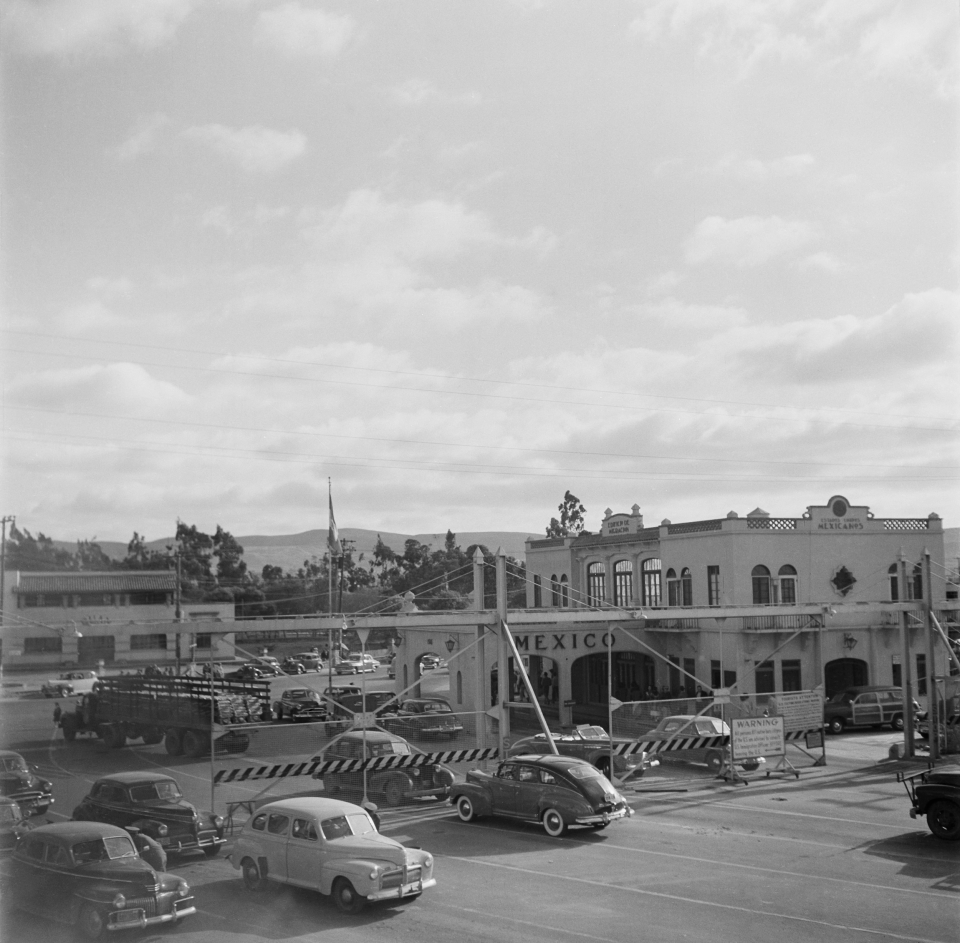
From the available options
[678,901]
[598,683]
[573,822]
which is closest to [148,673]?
[573,822]

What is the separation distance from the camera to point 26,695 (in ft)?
101

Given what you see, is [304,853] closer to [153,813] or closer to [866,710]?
[153,813]

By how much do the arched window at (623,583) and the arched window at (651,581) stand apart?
1.06 m

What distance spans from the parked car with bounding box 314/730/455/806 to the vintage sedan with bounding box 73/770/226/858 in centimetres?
398

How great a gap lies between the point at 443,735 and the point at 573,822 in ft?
20.9

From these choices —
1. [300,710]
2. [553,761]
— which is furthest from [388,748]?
[300,710]

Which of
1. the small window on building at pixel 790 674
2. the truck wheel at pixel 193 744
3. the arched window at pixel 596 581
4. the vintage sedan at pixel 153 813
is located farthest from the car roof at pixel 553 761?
the arched window at pixel 596 581

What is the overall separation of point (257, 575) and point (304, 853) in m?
73.2

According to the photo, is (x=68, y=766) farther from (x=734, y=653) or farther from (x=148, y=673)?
(x=734, y=653)

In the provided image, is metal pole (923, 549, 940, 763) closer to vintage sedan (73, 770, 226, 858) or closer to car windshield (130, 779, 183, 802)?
vintage sedan (73, 770, 226, 858)

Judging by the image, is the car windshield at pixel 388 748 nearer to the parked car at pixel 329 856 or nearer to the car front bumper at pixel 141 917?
the parked car at pixel 329 856

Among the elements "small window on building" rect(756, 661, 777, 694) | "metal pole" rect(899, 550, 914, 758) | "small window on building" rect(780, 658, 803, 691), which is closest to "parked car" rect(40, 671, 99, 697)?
"metal pole" rect(899, 550, 914, 758)

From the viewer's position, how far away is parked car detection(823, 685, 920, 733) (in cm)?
4012

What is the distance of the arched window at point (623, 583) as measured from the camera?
52.1 meters
